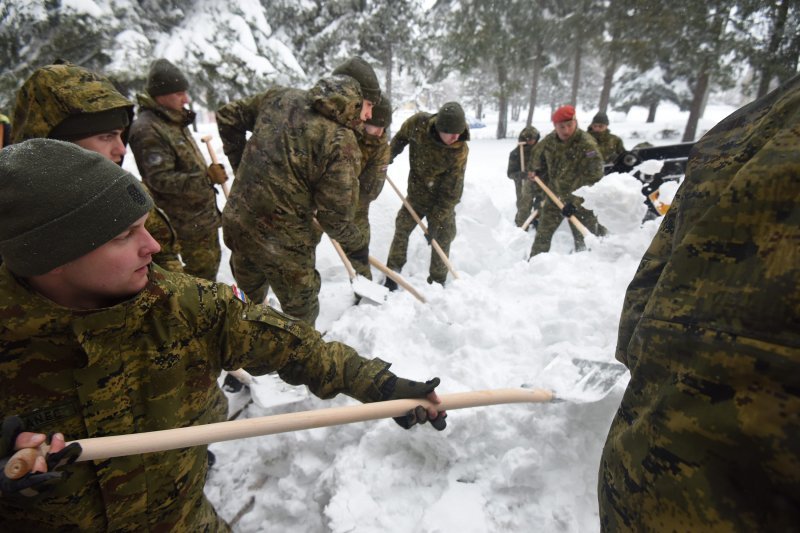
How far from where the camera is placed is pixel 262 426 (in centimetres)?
124

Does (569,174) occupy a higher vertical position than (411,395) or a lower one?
higher

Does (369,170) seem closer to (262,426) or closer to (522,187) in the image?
(262,426)

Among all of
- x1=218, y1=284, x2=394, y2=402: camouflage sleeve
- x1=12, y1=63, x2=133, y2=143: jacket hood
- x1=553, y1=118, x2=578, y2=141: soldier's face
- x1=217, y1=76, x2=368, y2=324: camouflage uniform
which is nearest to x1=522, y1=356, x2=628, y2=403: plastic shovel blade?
x1=218, y1=284, x2=394, y2=402: camouflage sleeve

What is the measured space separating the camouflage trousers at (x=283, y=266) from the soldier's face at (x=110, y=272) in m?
1.52

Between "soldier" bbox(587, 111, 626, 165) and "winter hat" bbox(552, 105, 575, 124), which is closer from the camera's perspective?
"winter hat" bbox(552, 105, 575, 124)

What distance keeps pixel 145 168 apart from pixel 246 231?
3.31 ft

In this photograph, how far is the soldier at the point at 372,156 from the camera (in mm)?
3936

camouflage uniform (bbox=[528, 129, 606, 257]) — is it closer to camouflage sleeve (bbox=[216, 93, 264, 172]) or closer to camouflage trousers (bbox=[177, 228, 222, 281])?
camouflage sleeve (bbox=[216, 93, 264, 172])

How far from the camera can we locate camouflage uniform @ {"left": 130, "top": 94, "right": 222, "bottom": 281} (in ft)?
9.30

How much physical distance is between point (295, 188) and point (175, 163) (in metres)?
1.23

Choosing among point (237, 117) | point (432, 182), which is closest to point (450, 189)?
point (432, 182)

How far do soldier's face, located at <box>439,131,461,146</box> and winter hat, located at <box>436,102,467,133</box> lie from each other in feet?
0.25

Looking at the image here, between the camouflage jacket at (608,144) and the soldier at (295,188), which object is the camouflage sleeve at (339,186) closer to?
the soldier at (295,188)

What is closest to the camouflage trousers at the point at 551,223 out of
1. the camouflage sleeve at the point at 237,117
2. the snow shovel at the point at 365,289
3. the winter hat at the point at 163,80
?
the snow shovel at the point at 365,289
